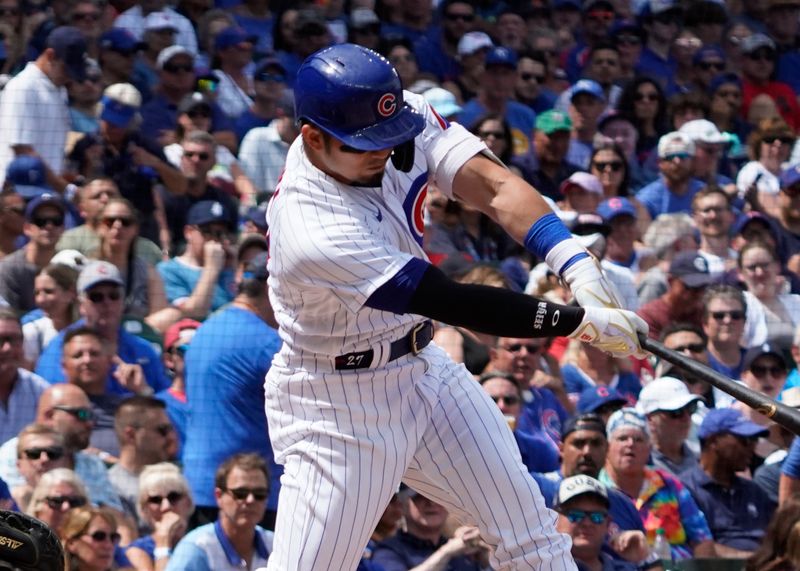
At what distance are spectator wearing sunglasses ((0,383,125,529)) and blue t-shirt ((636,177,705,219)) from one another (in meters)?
3.38

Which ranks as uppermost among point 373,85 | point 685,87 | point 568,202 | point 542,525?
point 373,85

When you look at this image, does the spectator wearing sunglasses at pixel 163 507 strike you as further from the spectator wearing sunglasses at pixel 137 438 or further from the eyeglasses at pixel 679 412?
the eyeglasses at pixel 679 412

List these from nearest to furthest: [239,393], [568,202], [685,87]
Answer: [239,393], [568,202], [685,87]

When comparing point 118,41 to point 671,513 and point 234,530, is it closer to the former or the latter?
point 234,530

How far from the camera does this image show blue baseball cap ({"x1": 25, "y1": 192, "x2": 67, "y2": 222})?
21.4 feet

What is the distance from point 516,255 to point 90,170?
2044 mm

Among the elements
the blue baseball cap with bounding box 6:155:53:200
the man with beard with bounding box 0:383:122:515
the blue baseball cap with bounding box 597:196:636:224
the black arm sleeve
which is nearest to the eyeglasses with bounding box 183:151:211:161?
the blue baseball cap with bounding box 6:155:53:200

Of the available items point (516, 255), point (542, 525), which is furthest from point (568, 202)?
point (542, 525)

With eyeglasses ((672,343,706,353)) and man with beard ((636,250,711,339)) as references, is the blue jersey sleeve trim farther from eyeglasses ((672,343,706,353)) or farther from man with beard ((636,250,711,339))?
man with beard ((636,250,711,339))

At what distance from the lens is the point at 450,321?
3.42 meters

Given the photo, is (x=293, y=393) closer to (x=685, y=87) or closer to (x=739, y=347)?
(x=739, y=347)

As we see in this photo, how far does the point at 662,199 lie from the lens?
795cm

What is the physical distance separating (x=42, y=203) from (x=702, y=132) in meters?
3.62

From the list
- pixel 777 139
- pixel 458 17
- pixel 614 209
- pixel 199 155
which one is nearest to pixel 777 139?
pixel 777 139
